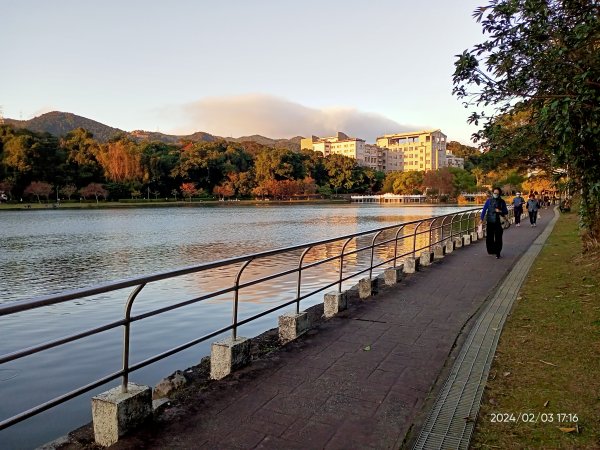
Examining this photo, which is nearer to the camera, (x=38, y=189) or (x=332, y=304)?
(x=332, y=304)

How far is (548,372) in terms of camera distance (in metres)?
4.49

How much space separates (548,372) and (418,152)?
162231 millimetres

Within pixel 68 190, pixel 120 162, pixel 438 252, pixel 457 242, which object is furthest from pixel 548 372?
pixel 120 162

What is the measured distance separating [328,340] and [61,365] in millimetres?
4683

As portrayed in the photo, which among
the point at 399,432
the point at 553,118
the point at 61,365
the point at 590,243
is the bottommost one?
the point at 61,365

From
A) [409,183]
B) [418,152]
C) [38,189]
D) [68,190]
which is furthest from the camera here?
[418,152]

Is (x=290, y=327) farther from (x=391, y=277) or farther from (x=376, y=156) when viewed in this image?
(x=376, y=156)

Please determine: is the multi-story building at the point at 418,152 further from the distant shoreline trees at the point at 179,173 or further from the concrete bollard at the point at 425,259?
the concrete bollard at the point at 425,259

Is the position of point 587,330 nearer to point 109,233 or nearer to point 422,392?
point 422,392

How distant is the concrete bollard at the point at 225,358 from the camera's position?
4.62 m

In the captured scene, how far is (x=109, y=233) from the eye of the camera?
31.2 m

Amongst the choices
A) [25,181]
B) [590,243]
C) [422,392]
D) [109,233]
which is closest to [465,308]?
[422,392]

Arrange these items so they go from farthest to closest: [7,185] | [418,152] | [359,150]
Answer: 1. [359,150]
2. [418,152]
3. [7,185]

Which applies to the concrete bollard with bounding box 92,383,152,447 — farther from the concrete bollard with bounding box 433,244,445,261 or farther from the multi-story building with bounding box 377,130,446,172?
the multi-story building with bounding box 377,130,446,172
